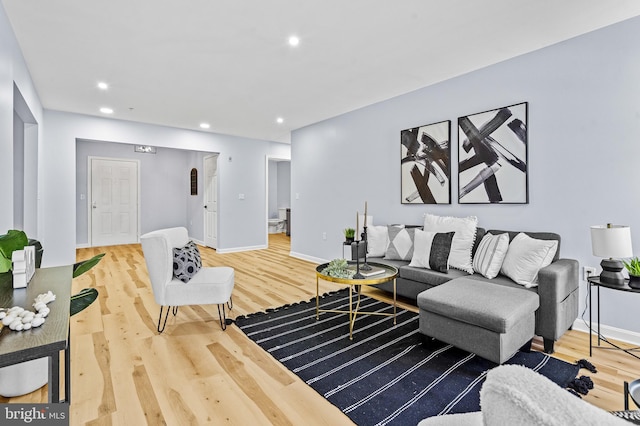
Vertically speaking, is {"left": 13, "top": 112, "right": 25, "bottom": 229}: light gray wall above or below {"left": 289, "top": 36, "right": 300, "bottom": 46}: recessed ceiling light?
below

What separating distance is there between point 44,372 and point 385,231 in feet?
10.8

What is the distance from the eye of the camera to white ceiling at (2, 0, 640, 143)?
236 centimetres

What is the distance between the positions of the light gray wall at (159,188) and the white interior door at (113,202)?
5.1 inches

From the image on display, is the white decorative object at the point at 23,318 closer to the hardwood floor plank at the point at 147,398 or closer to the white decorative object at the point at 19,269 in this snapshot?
the white decorative object at the point at 19,269

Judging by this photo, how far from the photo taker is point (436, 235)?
10.8 feet

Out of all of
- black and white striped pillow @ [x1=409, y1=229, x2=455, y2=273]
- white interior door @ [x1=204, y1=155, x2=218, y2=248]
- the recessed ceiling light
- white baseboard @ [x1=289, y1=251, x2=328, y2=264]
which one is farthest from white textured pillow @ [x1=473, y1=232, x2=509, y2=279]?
white interior door @ [x1=204, y1=155, x2=218, y2=248]

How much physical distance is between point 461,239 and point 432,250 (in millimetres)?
307

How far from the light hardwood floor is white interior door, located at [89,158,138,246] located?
183 inches

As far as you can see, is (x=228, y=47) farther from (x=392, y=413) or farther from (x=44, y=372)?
(x=392, y=413)

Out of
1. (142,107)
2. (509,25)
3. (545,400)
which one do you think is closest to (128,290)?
(142,107)

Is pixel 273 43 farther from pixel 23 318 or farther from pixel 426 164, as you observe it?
pixel 23 318

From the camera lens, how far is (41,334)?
105cm

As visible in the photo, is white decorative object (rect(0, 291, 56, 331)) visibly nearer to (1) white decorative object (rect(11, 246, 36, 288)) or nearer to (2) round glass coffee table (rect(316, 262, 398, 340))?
(1) white decorative object (rect(11, 246, 36, 288))

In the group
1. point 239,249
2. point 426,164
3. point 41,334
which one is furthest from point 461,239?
point 239,249
